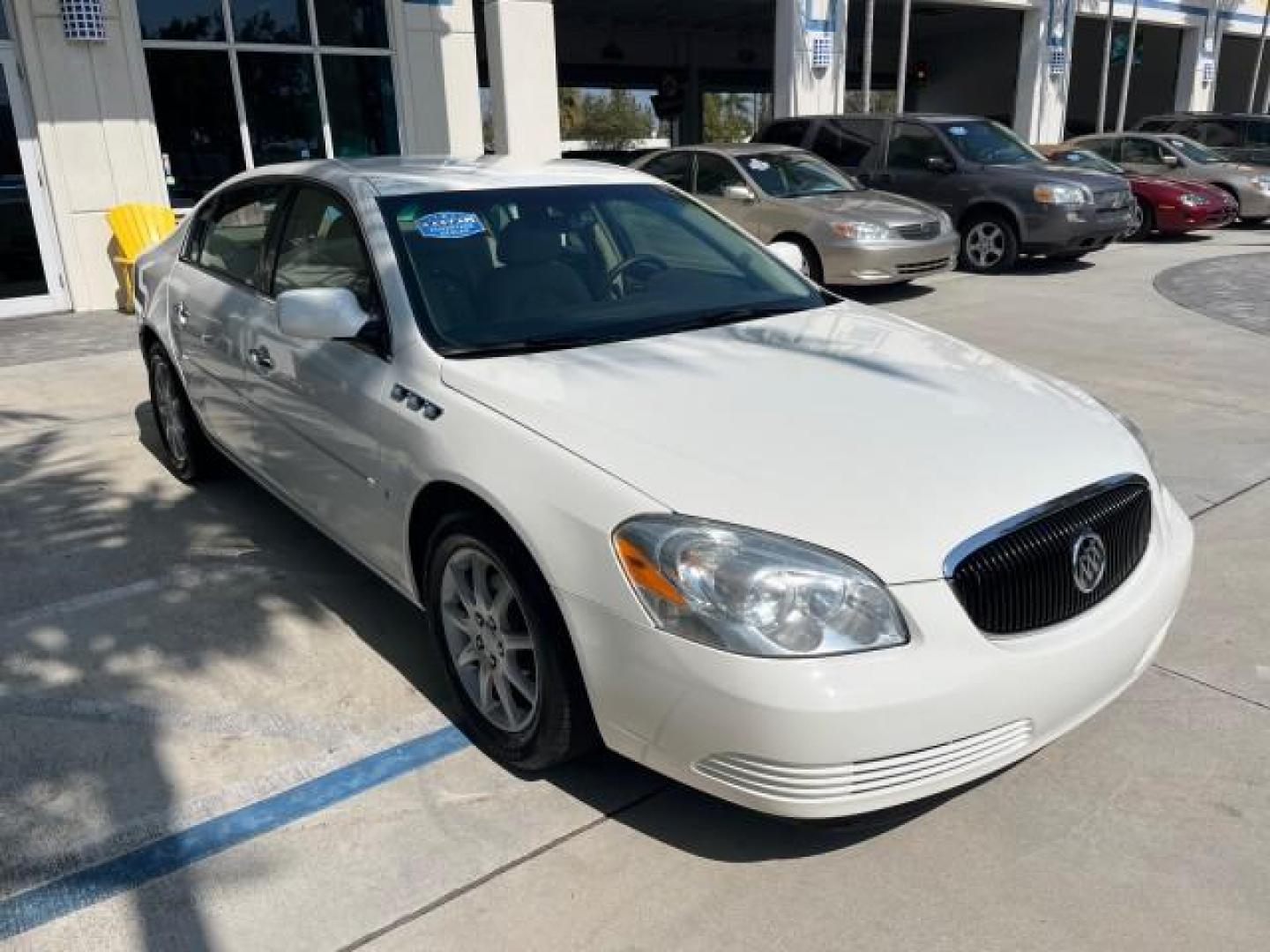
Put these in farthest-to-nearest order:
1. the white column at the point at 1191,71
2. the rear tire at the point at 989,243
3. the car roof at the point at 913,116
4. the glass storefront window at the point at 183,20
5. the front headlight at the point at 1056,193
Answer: the white column at the point at 1191,71
the car roof at the point at 913,116
the rear tire at the point at 989,243
the front headlight at the point at 1056,193
the glass storefront window at the point at 183,20

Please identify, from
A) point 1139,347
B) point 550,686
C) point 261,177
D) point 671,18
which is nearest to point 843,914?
point 550,686

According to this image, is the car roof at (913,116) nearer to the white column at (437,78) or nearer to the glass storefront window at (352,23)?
the white column at (437,78)

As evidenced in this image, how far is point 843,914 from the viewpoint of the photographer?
7.73ft

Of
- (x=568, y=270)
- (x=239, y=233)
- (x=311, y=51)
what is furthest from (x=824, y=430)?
(x=311, y=51)

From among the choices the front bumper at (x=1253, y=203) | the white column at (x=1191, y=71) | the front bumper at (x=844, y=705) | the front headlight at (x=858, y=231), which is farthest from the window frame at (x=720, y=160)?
the white column at (x=1191, y=71)

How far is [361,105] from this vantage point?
39.8ft

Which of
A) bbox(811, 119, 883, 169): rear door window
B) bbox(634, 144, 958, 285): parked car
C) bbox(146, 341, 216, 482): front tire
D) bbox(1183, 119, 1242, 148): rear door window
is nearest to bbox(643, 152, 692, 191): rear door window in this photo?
bbox(634, 144, 958, 285): parked car

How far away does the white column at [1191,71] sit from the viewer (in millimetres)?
27234

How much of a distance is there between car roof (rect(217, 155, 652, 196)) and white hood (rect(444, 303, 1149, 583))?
0.92 meters

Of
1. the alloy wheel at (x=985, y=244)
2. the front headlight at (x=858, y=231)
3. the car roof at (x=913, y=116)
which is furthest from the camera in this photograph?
the car roof at (x=913, y=116)

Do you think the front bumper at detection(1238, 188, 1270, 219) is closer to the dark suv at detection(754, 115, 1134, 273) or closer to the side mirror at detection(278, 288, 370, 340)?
the dark suv at detection(754, 115, 1134, 273)

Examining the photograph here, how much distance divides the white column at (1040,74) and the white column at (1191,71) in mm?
6995

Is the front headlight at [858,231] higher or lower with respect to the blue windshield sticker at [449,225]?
lower

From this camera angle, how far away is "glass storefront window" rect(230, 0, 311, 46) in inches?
439
